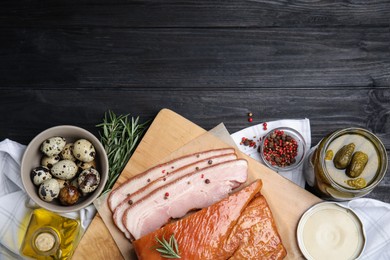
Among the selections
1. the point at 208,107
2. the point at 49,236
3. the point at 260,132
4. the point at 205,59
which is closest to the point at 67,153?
the point at 49,236

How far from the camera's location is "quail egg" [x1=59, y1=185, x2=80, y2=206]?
2109 millimetres

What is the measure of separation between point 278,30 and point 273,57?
143 mm

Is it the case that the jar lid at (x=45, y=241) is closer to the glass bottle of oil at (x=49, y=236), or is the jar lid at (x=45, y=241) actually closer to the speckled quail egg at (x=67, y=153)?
the glass bottle of oil at (x=49, y=236)

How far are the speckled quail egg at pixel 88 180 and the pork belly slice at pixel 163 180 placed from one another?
16 centimetres

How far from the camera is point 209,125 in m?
2.39

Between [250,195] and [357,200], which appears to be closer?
[250,195]

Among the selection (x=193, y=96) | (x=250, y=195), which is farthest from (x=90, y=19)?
(x=250, y=195)

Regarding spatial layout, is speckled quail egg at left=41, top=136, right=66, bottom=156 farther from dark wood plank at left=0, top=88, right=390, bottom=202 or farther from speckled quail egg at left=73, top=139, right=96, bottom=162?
dark wood plank at left=0, top=88, right=390, bottom=202

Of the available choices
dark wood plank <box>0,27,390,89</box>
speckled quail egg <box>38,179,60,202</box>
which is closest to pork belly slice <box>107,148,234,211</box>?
speckled quail egg <box>38,179,60,202</box>

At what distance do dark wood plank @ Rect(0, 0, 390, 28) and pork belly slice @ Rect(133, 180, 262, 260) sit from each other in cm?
93

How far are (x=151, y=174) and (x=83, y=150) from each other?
0.34 metres

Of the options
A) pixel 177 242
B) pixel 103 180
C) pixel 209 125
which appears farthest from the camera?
pixel 209 125

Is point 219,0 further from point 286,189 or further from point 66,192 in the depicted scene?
point 66,192

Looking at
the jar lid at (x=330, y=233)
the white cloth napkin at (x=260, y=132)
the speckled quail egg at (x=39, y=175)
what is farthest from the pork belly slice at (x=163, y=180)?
the jar lid at (x=330, y=233)
